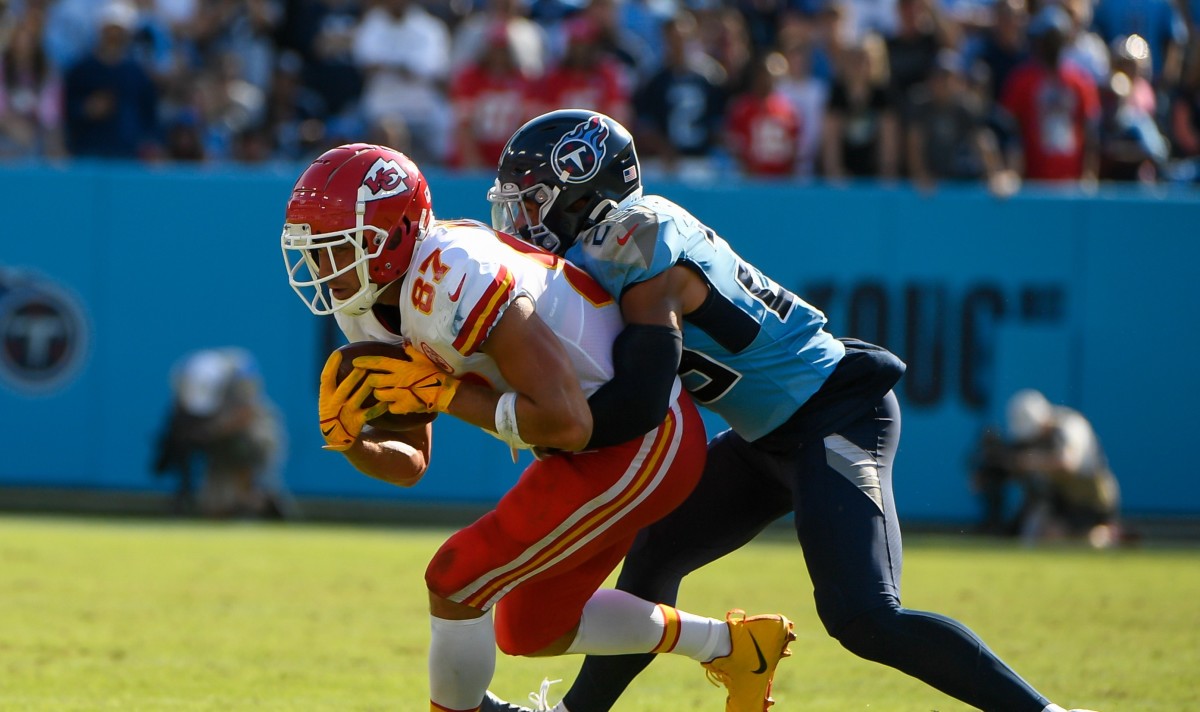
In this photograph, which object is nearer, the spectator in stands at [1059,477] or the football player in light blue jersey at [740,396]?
the football player in light blue jersey at [740,396]

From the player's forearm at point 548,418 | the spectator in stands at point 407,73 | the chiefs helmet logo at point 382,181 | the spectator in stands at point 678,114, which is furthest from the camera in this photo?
the spectator in stands at point 407,73

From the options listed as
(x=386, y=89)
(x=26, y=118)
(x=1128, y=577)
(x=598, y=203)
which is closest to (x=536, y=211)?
(x=598, y=203)

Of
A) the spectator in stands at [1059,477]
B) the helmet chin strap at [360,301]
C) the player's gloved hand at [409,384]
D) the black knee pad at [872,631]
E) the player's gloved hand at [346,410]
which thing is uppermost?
the helmet chin strap at [360,301]

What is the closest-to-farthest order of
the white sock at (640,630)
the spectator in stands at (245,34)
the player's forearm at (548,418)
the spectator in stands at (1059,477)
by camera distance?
1. the player's forearm at (548,418)
2. the white sock at (640,630)
3. the spectator in stands at (1059,477)
4. the spectator in stands at (245,34)

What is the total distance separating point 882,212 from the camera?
11.2 metres

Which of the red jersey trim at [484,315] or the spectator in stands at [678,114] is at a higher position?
the red jersey trim at [484,315]

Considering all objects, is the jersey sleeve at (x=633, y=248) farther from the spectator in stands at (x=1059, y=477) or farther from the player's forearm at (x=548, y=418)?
the spectator in stands at (x=1059, y=477)

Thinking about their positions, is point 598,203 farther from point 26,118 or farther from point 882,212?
point 26,118

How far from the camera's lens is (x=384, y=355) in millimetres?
4152

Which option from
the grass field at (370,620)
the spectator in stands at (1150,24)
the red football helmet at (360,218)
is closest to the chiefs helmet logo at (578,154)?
the red football helmet at (360,218)

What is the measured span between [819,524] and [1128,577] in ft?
17.5

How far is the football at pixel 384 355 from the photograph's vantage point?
13.6 feet

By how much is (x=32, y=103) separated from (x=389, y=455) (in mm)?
9013

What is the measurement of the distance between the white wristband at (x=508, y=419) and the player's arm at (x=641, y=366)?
0.72 feet
